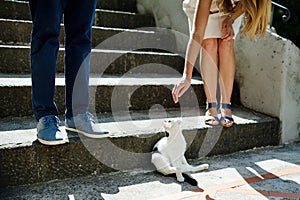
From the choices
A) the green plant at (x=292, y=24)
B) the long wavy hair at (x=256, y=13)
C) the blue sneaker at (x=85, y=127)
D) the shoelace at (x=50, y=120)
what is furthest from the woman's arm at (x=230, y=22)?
the green plant at (x=292, y=24)

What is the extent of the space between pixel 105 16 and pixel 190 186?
199cm

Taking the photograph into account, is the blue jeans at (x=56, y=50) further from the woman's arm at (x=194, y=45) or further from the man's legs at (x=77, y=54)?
the woman's arm at (x=194, y=45)

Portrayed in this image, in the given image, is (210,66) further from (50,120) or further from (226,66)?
(50,120)

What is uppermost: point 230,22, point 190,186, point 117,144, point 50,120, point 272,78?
point 230,22

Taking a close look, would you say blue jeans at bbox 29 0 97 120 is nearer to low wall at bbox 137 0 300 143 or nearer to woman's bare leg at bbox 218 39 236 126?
woman's bare leg at bbox 218 39 236 126

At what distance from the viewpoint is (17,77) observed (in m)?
1.95

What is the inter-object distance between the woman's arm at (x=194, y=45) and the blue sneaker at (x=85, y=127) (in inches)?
15.3

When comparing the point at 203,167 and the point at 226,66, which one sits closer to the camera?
the point at 203,167

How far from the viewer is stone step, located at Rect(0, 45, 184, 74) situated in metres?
2.06

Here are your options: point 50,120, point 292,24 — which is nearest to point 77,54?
point 50,120

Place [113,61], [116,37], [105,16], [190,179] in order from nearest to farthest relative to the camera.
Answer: [190,179] < [113,61] < [116,37] < [105,16]

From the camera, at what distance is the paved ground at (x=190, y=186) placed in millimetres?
1345

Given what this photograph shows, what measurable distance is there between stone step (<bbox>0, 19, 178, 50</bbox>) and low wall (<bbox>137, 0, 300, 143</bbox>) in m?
0.66

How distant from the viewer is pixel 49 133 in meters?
1.40
